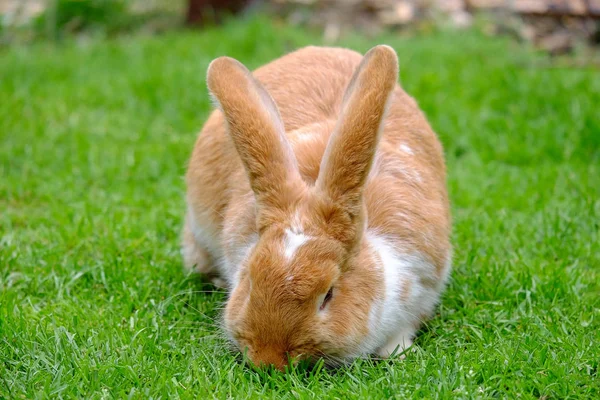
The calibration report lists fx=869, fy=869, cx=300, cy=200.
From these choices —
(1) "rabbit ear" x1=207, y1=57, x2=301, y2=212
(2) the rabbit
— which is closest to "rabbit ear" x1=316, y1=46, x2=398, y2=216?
(2) the rabbit

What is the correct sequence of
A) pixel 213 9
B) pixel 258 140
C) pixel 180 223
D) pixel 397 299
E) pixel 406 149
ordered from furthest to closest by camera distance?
pixel 213 9, pixel 180 223, pixel 406 149, pixel 397 299, pixel 258 140

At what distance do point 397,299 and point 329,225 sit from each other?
478mm

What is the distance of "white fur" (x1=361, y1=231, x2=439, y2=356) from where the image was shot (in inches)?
136

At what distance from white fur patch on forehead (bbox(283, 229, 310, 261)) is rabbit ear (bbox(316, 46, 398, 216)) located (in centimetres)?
19

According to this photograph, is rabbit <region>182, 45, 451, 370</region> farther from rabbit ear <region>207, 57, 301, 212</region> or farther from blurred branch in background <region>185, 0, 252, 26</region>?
blurred branch in background <region>185, 0, 252, 26</region>

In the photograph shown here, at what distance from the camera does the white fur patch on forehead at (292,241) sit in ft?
10.6

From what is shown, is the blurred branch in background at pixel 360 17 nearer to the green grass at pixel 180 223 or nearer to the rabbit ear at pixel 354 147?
the green grass at pixel 180 223

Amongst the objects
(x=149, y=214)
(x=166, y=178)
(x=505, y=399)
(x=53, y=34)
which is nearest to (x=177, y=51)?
(x=53, y=34)

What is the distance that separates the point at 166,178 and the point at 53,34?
184 inches

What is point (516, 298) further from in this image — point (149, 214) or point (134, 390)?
point (149, 214)

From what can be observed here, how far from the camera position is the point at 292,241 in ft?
10.8

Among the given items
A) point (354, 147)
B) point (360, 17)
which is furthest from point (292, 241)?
point (360, 17)

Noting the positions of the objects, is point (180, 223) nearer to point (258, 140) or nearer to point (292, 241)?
point (258, 140)

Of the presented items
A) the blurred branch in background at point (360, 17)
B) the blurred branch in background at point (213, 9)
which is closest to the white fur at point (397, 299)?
the blurred branch in background at point (360, 17)
